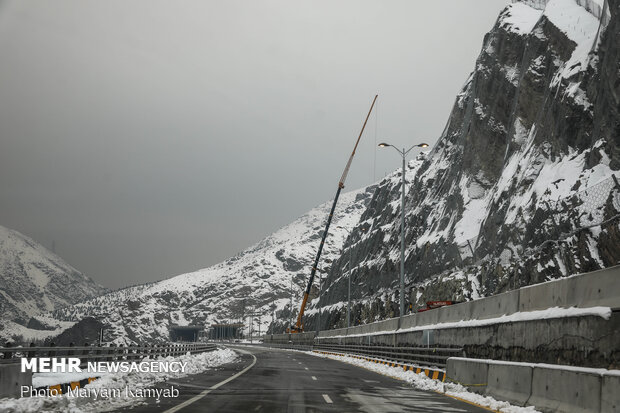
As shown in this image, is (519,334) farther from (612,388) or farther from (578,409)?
(612,388)

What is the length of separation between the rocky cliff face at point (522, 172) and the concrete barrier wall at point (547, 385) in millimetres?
23408

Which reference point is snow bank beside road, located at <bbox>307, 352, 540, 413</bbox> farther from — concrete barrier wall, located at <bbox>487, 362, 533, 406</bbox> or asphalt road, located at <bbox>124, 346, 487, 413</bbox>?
asphalt road, located at <bbox>124, 346, 487, 413</bbox>

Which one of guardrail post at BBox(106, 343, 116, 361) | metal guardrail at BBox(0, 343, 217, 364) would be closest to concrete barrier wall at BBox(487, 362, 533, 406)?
metal guardrail at BBox(0, 343, 217, 364)

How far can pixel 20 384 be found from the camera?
11.6 m

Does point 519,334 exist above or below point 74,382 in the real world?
above

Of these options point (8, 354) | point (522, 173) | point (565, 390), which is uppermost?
point (522, 173)

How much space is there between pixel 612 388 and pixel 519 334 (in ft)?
16.9

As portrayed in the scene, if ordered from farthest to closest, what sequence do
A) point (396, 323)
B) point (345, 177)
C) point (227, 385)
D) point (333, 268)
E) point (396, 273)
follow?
1. point (333, 268)
2. point (345, 177)
3. point (396, 273)
4. point (396, 323)
5. point (227, 385)

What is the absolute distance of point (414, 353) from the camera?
2747cm

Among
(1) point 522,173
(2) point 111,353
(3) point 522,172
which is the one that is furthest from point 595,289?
(3) point 522,172

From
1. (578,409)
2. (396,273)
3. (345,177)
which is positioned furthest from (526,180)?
(345,177)

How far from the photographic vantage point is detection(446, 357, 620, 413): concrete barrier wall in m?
10.6

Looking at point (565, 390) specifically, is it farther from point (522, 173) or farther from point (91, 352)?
point (522, 173)

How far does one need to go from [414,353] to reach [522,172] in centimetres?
4104
